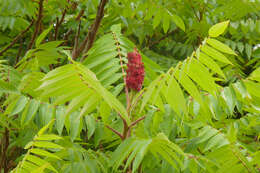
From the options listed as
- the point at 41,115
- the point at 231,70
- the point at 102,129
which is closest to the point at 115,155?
the point at 102,129

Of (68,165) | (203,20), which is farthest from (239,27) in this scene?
(68,165)

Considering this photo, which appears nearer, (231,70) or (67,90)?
(67,90)

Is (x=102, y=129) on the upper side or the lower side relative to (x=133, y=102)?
lower

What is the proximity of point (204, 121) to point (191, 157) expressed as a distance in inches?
10.7

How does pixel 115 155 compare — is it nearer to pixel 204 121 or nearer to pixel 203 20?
pixel 204 121

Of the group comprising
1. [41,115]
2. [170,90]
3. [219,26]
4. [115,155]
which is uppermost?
[219,26]

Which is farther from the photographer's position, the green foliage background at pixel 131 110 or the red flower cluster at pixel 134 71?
the red flower cluster at pixel 134 71

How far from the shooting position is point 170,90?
1.31m

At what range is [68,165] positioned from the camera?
1600mm

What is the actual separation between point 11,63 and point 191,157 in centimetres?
289

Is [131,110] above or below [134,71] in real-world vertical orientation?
below

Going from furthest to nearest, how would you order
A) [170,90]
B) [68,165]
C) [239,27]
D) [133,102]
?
1. [239,27]
2. [68,165]
3. [133,102]
4. [170,90]

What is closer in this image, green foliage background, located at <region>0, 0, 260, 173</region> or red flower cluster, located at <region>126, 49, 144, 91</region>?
green foliage background, located at <region>0, 0, 260, 173</region>

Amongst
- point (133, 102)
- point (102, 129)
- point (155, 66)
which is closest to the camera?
point (133, 102)
